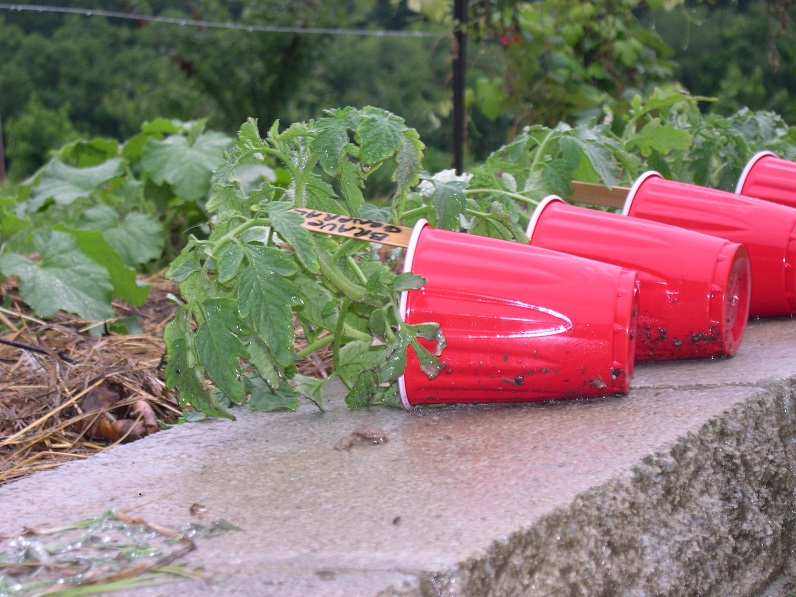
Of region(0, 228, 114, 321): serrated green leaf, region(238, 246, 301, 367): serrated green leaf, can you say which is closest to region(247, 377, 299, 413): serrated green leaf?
region(238, 246, 301, 367): serrated green leaf

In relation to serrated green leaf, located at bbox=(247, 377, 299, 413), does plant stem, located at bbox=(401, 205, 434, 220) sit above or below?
above

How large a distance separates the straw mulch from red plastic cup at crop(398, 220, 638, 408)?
40 centimetres

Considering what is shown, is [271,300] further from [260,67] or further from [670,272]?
[260,67]

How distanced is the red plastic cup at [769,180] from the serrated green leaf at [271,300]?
0.96 m

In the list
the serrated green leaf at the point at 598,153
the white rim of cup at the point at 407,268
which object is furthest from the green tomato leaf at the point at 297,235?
the serrated green leaf at the point at 598,153

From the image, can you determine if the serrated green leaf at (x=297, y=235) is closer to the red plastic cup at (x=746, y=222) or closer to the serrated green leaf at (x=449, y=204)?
the serrated green leaf at (x=449, y=204)

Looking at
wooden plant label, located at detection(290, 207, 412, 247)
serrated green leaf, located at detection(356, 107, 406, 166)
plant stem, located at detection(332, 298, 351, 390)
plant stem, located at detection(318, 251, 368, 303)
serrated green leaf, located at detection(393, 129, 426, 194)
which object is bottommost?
plant stem, located at detection(332, 298, 351, 390)

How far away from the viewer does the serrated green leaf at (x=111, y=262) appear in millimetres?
1774

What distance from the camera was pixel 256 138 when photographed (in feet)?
3.88

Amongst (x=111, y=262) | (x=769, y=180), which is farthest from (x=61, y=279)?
(x=769, y=180)

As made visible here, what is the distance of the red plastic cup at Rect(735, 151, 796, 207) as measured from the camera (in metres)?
1.61

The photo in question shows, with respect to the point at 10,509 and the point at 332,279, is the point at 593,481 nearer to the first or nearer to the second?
the point at 332,279

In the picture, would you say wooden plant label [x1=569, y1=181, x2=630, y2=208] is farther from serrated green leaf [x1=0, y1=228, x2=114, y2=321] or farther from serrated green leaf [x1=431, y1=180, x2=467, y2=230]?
serrated green leaf [x1=0, y1=228, x2=114, y2=321]

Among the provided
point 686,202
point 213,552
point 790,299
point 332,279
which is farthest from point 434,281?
point 790,299
